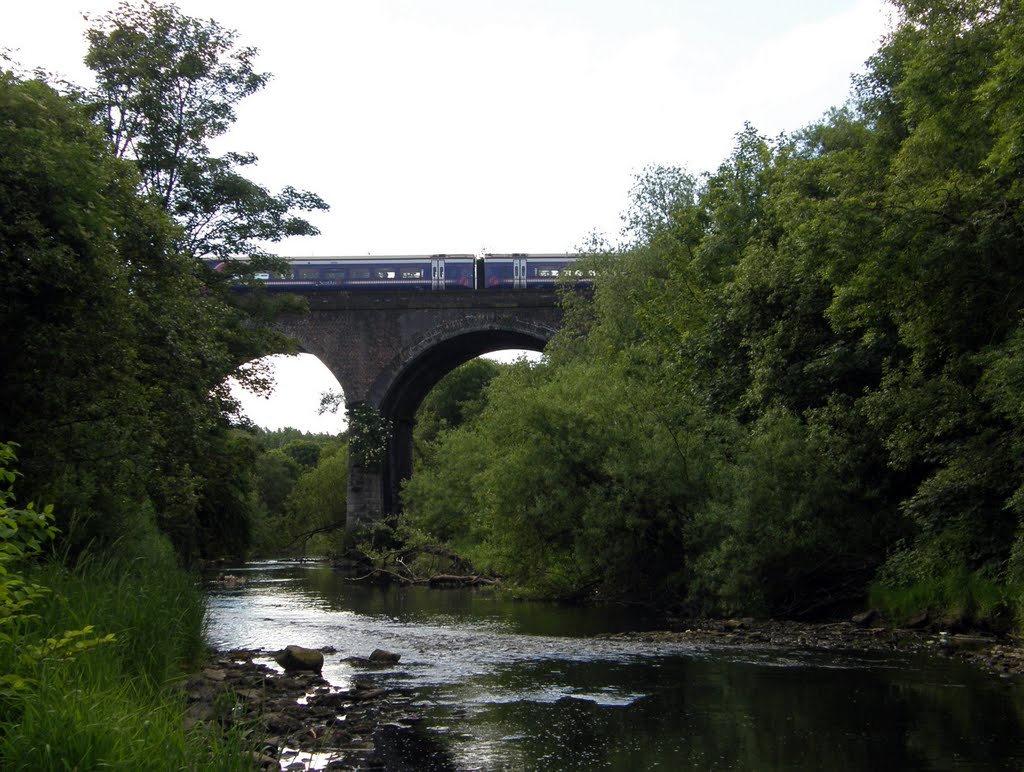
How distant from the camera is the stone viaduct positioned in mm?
37969

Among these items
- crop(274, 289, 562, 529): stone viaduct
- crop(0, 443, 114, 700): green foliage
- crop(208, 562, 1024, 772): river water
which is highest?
crop(274, 289, 562, 529): stone viaduct

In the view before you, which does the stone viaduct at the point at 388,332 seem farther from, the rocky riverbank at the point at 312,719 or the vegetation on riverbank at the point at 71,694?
the vegetation on riverbank at the point at 71,694

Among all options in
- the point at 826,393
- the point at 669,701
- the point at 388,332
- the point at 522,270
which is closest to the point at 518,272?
the point at 522,270

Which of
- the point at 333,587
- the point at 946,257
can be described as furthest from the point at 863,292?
the point at 333,587

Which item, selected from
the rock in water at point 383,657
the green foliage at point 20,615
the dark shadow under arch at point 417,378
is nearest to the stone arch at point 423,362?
the dark shadow under arch at point 417,378

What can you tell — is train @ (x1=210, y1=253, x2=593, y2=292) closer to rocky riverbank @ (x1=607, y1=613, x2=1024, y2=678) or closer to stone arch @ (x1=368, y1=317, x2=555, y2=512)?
stone arch @ (x1=368, y1=317, x2=555, y2=512)

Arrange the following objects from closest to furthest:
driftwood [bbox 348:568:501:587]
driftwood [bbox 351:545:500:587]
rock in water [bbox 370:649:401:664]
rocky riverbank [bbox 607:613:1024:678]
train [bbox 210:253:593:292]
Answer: rocky riverbank [bbox 607:613:1024:678], rock in water [bbox 370:649:401:664], driftwood [bbox 348:568:501:587], driftwood [bbox 351:545:500:587], train [bbox 210:253:593:292]

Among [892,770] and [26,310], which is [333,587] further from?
[892,770]

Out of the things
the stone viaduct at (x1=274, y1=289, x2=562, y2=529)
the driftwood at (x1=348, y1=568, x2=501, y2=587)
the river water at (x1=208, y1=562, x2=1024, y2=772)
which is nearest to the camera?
the river water at (x1=208, y1=562, x2=1024, y2=772)

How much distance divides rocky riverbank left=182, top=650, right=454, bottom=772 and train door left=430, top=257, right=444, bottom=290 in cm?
2810

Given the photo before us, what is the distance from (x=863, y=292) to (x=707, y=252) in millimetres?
9706

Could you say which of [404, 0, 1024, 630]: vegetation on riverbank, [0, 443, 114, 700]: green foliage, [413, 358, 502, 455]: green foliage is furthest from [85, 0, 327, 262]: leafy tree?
[413, 358, 502, 455]: green foliage

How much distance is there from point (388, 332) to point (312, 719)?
30455mm

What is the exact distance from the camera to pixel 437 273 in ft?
127
